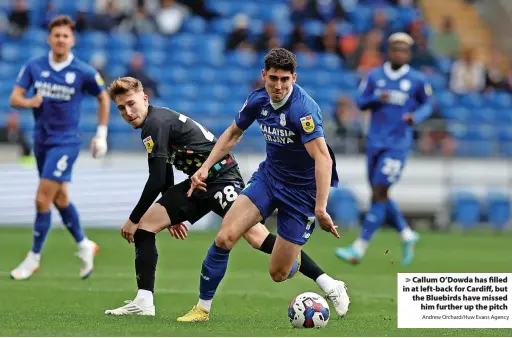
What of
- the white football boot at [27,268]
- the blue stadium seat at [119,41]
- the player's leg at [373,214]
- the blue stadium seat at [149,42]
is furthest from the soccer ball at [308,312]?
the blue stadium seat at [149,42]

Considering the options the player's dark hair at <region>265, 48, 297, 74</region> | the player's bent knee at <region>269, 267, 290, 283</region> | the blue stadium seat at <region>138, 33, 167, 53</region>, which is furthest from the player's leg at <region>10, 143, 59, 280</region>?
the blue stadium seat at <region>138, 33, 167, 53</region>

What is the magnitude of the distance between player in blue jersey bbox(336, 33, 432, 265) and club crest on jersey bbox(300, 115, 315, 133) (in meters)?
5.87

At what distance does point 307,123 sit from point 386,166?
5.95 m

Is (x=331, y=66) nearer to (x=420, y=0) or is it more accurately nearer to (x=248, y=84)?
(x=248, y=84)

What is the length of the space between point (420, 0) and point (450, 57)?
256 centimetres

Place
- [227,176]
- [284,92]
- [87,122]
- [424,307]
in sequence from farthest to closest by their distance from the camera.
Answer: [87,122] < [227,176] < [284,92] < [424,307]

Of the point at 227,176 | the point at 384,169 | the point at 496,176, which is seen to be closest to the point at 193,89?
the point at 496,176

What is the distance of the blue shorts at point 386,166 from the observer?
14312mm

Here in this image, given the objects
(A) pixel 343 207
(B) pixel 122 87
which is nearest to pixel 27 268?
(B) pixel 122 87

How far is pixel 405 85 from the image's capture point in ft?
48.1

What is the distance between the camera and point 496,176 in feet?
72.7

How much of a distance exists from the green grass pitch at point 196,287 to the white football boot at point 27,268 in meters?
0.11

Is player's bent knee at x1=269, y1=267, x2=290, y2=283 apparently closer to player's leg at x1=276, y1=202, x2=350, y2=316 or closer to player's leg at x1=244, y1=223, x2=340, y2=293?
player's leg at x1=276, y1=202, x2=350, y2=316

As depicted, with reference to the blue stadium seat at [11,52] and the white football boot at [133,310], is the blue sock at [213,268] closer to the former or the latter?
the white football boot at [133,310]
